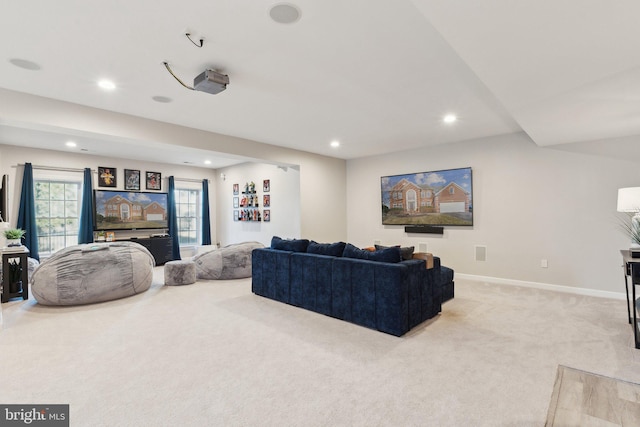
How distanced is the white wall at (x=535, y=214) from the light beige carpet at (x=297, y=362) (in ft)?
2.62

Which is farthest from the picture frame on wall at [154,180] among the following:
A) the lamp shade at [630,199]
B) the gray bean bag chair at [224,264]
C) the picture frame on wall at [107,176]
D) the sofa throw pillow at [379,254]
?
the lamp shade at [630,199]

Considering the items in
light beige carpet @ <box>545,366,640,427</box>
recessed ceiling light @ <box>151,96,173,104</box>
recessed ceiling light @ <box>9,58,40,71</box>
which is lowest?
light beige carpet @ <box>545,366,640,427</box>

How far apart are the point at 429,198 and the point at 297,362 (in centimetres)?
446

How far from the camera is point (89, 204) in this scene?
6902mm

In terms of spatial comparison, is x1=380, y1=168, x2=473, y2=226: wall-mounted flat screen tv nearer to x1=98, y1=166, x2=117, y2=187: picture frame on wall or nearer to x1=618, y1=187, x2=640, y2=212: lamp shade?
x1=618, y1=187, x2=640, y2=212: lamp shade

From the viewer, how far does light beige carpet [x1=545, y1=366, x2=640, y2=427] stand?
1.91m

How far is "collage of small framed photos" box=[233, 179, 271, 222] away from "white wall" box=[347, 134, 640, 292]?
10.5 feet

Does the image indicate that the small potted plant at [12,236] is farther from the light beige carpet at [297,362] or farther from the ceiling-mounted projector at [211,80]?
the ceiling-mounted projector at [211,80]

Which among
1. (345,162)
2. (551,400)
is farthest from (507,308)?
(345,162)

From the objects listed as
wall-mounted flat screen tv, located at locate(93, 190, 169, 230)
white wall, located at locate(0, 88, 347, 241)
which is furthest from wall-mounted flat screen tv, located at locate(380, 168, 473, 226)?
wall-mounted flat screen tv, located at locate(93, 190, 169, 230)

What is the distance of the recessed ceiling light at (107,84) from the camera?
10.5 ft

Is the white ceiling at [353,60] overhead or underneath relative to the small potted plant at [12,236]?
overhead

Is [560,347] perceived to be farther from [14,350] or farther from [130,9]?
A: [14,350]

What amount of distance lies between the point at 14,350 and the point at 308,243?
3.09 m
